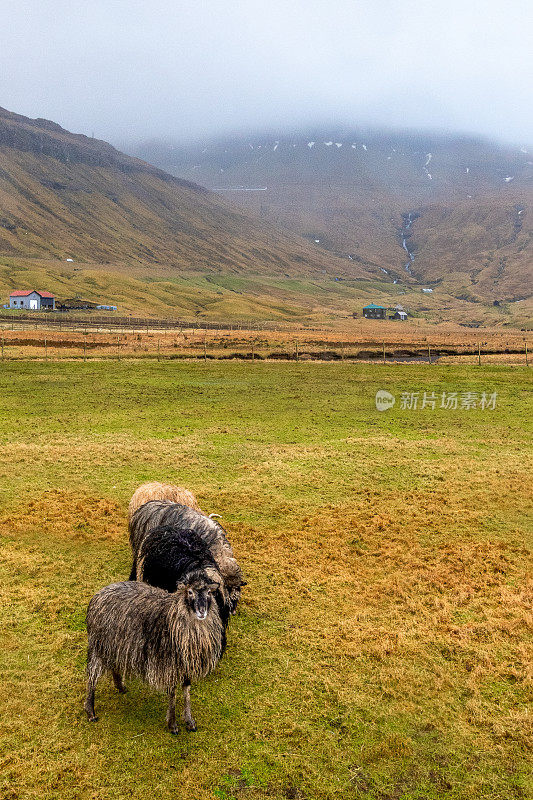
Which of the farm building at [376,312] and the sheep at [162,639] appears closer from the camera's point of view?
the sheep at [162,639]

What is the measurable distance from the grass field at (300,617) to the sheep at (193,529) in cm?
74

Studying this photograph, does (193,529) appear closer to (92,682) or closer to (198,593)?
(198,593)

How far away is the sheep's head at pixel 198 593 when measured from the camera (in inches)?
262

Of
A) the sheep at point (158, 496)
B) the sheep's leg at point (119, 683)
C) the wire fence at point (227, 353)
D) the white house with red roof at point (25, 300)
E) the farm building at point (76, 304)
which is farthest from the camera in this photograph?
the farm building at point (76, 304)

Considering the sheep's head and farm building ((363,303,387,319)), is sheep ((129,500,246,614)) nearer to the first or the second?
the sheep's head

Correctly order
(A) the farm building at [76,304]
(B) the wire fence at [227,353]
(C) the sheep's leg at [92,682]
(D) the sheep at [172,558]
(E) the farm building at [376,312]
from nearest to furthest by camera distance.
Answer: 1. (C) the sheep's leg at [92,682]
2. (D) the sheep at [172,558]
3. (B) the wire fence at [227,353]
4. (A) the farm building at [76,304]
5. (E) the farm building at [376,312]

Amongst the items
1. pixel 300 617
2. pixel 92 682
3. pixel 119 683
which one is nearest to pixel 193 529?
pixel 300 617

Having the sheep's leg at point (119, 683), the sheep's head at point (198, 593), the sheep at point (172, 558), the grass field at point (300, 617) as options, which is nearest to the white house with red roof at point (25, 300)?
the grass field at point (300, 617)

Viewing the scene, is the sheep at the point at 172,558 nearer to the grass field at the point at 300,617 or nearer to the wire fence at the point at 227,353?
the grass field at the point at 300,617

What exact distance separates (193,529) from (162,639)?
298 centimetres

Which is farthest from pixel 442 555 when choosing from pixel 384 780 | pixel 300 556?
pixel 384 780

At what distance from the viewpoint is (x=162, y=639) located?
22.1ft

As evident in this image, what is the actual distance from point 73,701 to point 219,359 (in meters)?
43.7

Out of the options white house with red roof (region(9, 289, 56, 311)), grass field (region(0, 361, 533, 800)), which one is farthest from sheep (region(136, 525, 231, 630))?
white house with red roof (region(9, 289, 56, 311))
